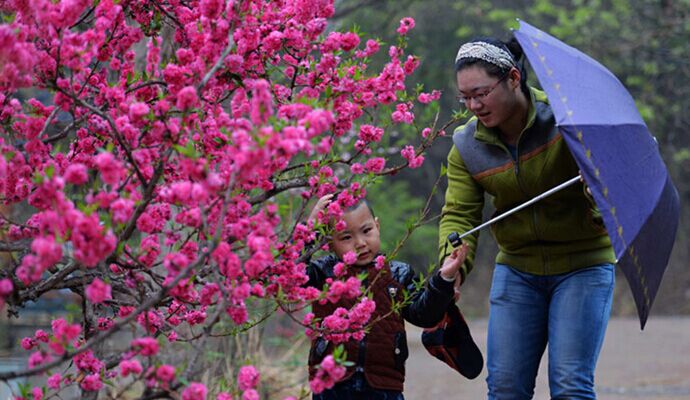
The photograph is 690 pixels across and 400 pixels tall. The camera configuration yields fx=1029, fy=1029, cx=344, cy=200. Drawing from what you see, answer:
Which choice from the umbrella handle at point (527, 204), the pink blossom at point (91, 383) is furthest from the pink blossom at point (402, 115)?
the pink blossom at point (91, 383)

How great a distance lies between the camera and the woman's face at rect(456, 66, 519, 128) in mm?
3773

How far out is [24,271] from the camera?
8.20 ft

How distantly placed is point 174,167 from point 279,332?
5685mm

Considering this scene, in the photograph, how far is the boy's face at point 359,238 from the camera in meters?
4.08

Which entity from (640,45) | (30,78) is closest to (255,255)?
(30,78)

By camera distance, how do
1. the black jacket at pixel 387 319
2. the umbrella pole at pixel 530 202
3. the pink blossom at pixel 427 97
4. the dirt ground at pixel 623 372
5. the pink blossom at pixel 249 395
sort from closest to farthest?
the pink blossom at pixel 249 395, the umbrella pole at pixel 530 202, the black jacket at pixel 387 319, the pink blossom at pixel 427 97, the dirt ground at pixel 623 372

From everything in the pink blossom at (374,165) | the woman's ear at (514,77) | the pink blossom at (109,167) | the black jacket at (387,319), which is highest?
the woman's ear at (514,77)

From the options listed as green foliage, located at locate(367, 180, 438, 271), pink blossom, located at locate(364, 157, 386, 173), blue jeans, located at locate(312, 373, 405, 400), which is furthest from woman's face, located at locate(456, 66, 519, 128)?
green foliage, located at locate(367, 180, 438, 271)

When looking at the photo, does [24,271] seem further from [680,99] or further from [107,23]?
[680,99]

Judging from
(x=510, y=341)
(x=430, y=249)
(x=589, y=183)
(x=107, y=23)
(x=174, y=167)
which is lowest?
(x=510, y=341)

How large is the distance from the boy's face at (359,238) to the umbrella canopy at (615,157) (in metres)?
0.96

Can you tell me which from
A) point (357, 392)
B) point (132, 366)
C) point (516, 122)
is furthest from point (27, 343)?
point (516, 122)

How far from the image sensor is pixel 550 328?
12.9ft

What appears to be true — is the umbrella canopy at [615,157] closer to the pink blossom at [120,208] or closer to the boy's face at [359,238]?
the boy's face at [359,238]
